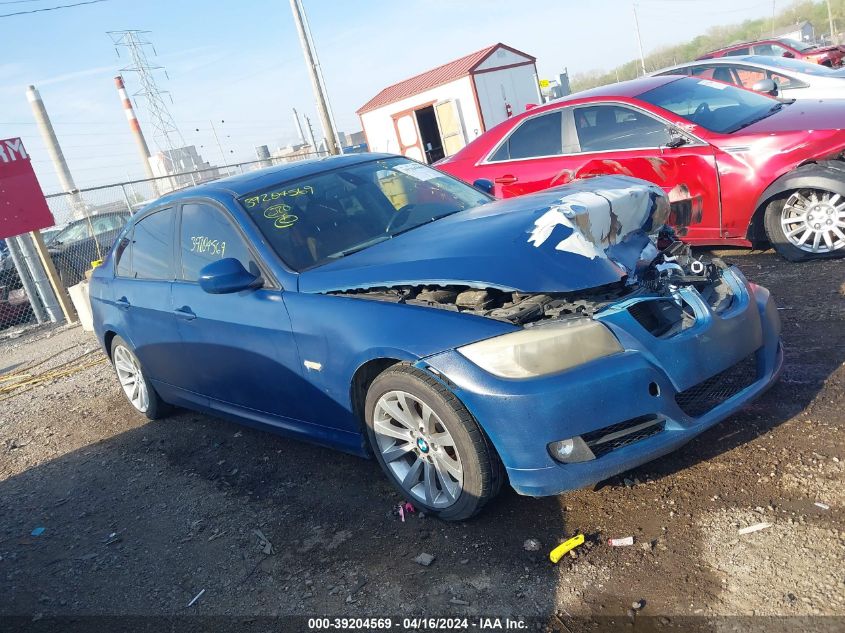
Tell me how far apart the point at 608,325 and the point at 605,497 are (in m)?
0.79

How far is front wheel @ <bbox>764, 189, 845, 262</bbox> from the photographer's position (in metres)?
5.13

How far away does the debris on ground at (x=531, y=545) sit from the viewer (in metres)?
2.81

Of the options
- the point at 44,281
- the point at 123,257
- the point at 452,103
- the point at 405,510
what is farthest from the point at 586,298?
the point at 452,103

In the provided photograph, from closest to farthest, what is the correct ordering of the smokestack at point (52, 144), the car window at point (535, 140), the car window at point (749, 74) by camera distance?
the car window at point (535, 140) → the car window at point (749, 74) → the smokestack at point (52, 144)

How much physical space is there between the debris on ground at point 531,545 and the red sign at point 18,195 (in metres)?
10.2

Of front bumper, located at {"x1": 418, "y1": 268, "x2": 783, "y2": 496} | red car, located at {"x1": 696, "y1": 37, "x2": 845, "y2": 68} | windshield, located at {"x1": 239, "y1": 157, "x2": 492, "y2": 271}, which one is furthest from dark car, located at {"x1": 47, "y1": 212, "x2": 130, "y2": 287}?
red car, located at {"x1": 696, "y1": 37, "x2": 845, "y2": 68}

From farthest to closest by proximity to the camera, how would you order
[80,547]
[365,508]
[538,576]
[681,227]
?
1. [681,227]
2. [80,547]
3. [365,508]
4. [538,576]

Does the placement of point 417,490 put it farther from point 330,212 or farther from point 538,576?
point 330,212

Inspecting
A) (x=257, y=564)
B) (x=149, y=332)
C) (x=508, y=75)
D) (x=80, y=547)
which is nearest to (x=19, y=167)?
(x=149, y=332)

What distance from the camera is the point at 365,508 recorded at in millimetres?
3449

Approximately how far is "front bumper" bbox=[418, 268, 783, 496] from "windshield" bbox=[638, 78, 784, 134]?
3.48m

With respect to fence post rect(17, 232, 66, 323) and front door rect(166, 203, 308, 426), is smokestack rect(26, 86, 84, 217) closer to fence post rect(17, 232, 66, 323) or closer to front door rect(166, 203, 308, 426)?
fence post rect(17, 232, 66, 323)

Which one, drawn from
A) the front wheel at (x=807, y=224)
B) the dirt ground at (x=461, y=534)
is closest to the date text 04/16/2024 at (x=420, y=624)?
the dirt ground at (x=461, y=534)

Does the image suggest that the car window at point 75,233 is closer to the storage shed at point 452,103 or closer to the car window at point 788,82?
the storage shed at point 452,103
